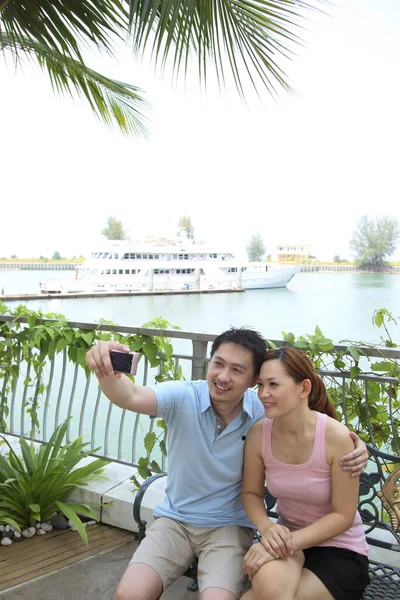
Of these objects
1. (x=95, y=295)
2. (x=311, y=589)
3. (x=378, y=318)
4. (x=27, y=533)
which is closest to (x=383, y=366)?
(x=378, y=318)

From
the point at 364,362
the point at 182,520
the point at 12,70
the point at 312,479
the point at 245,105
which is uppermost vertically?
the point at 12,70

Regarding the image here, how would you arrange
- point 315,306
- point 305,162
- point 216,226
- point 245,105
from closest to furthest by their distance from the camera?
point 245,105
point 315,306
point 216,226
point 305,162

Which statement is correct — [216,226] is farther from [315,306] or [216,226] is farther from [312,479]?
[312,479]

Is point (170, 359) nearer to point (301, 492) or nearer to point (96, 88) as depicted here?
point (301, 492)

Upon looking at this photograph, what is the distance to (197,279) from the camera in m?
44.0

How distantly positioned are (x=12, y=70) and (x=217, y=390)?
3.71m

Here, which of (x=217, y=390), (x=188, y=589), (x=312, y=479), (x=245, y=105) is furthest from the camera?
(x=245, y=105)

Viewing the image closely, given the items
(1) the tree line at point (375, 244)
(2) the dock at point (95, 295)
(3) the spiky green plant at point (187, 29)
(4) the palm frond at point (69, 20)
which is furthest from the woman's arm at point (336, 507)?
(2) the dock at point (95, 295)

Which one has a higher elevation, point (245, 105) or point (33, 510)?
point (245, 105)

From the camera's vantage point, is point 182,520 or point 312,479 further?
point 182,520

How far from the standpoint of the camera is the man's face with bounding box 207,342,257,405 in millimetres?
1606

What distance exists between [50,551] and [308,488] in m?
1.44

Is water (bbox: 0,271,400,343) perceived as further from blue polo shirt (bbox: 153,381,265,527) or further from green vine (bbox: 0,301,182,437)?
blue polo shirt (bbox: 153,381,265,527)

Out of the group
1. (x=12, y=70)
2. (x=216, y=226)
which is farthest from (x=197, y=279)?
(x=12, y=70)
